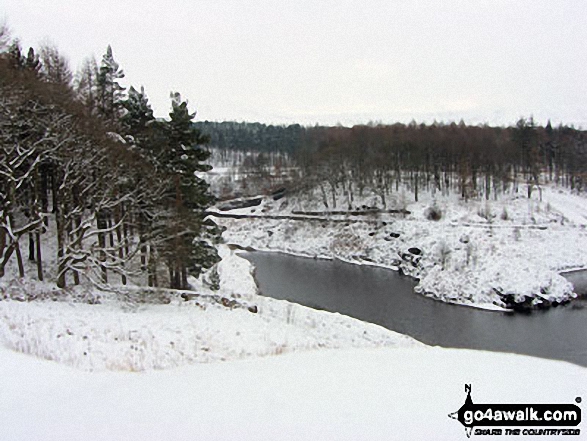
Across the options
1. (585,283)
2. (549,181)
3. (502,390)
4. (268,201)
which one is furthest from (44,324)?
(549,181)

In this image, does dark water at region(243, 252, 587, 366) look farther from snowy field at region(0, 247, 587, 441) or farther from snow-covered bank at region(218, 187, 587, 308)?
snowy field at region(0, 247, 587, 441)

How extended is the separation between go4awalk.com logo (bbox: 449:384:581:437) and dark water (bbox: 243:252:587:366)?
16.3m

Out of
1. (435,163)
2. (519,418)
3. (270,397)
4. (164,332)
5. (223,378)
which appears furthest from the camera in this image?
(435,163)

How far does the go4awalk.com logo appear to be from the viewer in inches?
169

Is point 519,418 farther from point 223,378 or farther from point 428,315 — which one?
point 428,315

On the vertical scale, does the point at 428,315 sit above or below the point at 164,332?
below

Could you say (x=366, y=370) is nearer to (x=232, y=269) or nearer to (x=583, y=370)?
(x=583, y=370)

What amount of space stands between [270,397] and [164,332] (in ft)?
19.1

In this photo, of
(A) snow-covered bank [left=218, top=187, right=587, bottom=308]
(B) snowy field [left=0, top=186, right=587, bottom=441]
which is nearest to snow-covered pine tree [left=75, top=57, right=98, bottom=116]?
(B) snowy field [left=0, top=186, right=587, bottom=441]

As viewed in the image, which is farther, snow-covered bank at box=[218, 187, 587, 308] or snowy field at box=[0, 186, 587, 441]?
snow-covered bank at box=[218, 187, 587, 308]

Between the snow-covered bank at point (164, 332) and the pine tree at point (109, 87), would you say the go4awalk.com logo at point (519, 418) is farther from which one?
the pine tree at point (109, 87)

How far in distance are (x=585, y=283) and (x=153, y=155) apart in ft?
107

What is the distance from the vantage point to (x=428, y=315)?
24.9m

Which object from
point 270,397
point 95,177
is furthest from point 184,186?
point 270,397
